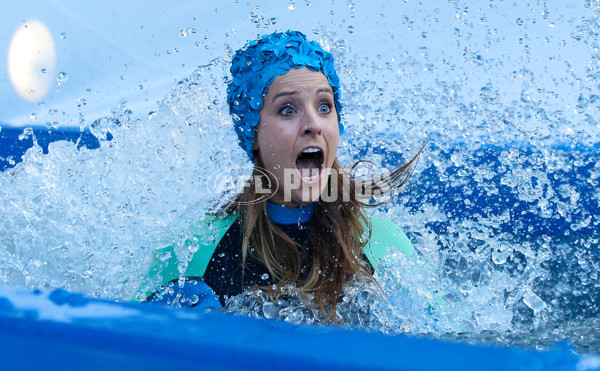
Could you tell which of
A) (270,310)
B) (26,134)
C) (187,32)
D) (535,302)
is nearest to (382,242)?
(270,310)

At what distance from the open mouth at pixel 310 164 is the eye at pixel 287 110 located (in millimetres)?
81

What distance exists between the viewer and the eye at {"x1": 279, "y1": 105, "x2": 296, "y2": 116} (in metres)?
1.14

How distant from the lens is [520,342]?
0.65m

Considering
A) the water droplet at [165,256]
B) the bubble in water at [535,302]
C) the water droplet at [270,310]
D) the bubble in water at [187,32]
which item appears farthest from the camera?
Result: the bubble in water at [187,32]

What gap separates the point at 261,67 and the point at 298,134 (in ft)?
0.55

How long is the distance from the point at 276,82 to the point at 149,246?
1.47 feet

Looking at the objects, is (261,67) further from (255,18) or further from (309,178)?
(255,18)

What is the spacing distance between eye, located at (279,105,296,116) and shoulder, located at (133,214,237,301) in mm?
265

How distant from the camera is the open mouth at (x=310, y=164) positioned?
3.72 ft

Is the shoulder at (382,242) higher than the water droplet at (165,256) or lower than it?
higher

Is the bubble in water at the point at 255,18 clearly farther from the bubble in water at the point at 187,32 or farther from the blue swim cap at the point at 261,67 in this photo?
the blue swim cap at the point at 261,67

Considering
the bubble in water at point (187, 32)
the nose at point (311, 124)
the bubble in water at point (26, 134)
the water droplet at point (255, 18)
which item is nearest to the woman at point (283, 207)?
the nose at point (311, 124)

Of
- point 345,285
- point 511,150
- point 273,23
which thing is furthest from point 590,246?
point 273,23

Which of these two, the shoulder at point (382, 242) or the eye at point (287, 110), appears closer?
the eye at point (287, 110)
